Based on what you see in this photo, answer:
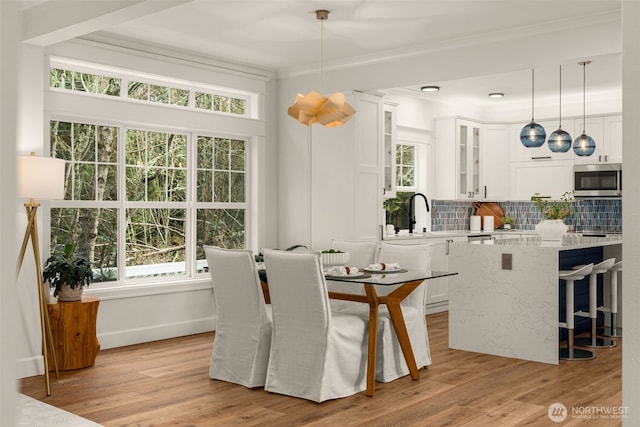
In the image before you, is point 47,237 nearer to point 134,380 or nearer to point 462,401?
point 134,380

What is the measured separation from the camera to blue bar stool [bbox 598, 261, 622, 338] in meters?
5.71

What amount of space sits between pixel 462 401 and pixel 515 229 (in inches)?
224

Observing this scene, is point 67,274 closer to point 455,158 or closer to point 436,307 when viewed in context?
point 436,307

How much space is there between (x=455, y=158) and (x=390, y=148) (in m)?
1.35

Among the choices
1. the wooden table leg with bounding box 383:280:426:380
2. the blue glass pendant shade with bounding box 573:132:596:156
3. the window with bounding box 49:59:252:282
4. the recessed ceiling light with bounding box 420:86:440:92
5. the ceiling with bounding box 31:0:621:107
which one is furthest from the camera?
the recessed ceiling light with bounding box 420:86:440:92

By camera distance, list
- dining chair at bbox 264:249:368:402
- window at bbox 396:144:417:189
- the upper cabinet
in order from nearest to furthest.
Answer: dining chair at bbox 264:249:368:402, the upper cabinet, window at bbox 396:144:417:189

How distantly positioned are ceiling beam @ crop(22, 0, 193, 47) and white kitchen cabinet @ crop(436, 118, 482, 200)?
210 inches

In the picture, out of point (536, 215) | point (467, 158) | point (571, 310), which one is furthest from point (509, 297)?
point (536, 215)

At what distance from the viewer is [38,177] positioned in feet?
14.0

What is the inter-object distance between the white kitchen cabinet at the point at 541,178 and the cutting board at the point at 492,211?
43 centimetres

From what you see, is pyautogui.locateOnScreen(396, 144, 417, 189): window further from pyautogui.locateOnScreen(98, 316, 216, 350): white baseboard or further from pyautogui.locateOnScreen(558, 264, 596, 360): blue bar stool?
Answer: pyautogui.locateOnScreen(558, 264, 596, 360): blue bar stool

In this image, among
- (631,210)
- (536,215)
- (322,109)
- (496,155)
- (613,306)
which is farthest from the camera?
(536,215)

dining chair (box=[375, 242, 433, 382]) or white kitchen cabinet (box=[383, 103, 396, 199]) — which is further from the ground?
white kitchen cabinet (box=[383, 103, 396, 199])

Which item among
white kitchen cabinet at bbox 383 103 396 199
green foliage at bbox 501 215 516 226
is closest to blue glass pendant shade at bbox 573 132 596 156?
white kitchen cabinet at bbox 383 103 396 199
